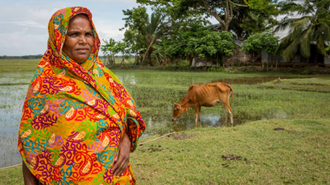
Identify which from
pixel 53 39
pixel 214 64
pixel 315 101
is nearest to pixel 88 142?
pixel 53 39

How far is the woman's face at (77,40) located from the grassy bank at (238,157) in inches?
86.8

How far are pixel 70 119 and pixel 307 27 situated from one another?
21412 mm

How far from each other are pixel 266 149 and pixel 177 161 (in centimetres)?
155

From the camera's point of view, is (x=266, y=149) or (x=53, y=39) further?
(x=266, y=149)

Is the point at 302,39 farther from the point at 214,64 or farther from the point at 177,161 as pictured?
the point at 177,161

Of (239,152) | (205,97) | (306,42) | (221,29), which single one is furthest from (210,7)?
(239,152)

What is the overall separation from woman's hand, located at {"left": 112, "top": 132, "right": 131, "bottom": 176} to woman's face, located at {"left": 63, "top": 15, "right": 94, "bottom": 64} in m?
0.60

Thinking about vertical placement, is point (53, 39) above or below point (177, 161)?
above

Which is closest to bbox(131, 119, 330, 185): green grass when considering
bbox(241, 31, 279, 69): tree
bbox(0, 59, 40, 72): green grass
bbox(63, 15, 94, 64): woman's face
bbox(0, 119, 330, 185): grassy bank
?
bbox(0, 119, 330, 185): grassy bank

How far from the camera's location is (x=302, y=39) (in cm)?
1853

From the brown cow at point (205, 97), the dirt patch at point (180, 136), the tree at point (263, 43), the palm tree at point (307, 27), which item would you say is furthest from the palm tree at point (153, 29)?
the dirt patch at point (180, 136)

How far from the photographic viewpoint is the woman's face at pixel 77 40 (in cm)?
167

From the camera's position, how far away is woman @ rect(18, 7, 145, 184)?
1.53 metres

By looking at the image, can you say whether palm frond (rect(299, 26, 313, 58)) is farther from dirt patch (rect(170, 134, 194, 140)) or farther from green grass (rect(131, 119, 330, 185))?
dirt patch (rect(170, 134, 194, 140))
